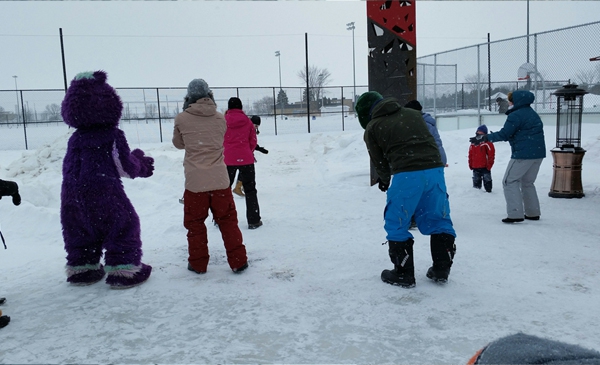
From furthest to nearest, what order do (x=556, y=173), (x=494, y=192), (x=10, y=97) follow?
(x=10, y=97)
(x=494, y=192)
(x=556, y=173)

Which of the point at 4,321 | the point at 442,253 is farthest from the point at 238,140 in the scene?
the point at 4,321

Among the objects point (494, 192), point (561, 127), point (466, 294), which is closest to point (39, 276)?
point (466, 294)

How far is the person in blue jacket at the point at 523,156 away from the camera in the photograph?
6.23 metres

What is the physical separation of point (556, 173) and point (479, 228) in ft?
8.92

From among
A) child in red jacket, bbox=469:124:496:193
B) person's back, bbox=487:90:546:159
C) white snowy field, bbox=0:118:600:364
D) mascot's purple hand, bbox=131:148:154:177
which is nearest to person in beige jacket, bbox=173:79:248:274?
white snowy field, bbox=0:118:600:364

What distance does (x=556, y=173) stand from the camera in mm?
7805

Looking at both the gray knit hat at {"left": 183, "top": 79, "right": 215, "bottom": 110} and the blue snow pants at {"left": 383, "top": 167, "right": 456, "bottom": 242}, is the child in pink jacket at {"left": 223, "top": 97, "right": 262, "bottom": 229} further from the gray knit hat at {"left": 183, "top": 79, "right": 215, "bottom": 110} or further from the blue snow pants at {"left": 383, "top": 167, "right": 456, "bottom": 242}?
the blue snow pants at {"left": 383, "top": 167, "right": 456, "bottom": 242}

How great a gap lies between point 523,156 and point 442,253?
303cm

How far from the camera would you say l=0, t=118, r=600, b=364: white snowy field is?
2.99 m

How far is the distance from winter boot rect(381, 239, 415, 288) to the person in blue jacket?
2.95 meters

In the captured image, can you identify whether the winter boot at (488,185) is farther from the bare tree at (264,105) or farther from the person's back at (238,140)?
the bare tree at (264,105)

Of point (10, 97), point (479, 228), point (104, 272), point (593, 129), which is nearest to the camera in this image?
point (104, 272)

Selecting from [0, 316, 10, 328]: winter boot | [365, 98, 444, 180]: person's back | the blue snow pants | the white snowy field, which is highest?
[365, 98, 444, 180]: person's back

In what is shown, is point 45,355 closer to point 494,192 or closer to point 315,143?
point 494,192
